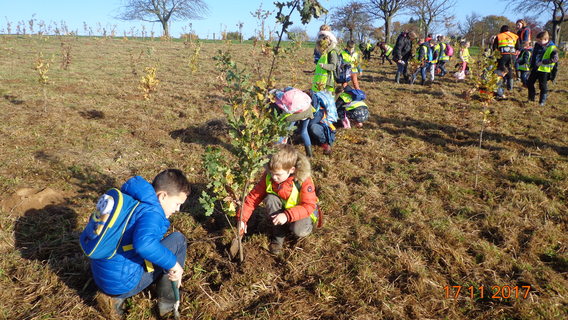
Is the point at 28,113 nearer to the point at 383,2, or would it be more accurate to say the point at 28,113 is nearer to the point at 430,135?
the point at 430,135

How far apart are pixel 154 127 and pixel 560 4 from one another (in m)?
24.0

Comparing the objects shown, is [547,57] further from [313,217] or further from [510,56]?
[313,217]

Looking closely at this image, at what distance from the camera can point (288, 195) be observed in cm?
286

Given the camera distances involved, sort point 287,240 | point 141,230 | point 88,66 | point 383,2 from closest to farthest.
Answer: point 141,230
point 287,240
point 88,66
point 383,2

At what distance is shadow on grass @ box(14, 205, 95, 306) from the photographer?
2586mm

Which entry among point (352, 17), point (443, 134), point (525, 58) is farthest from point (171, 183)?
point (352, 17)

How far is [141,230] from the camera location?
1892mm

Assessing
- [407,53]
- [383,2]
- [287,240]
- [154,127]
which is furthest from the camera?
[383,2]

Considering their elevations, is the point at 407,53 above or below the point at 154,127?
above

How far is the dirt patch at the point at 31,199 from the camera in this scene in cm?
330

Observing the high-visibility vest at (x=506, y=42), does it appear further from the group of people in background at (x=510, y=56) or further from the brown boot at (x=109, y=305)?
the brown boot at (x=109, y=305)

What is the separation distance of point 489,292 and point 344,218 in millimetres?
1445

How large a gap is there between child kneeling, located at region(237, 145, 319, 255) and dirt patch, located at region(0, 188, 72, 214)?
216 centimetres

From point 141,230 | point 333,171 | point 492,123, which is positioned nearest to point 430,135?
point 492,123
